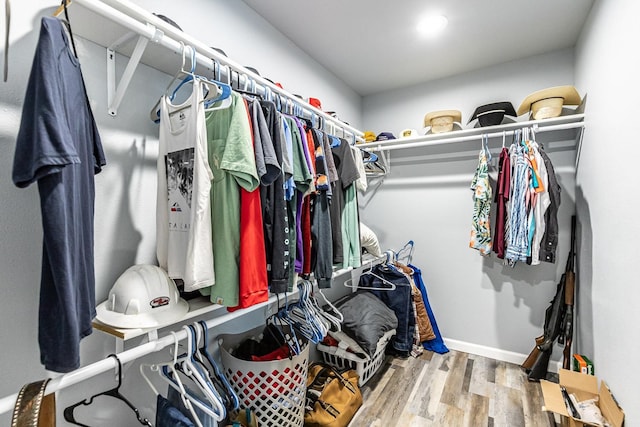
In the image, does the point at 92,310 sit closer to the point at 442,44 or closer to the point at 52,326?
the point at 52,326

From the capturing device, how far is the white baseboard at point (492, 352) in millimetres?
2303

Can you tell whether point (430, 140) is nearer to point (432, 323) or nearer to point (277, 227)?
point (432, 323)

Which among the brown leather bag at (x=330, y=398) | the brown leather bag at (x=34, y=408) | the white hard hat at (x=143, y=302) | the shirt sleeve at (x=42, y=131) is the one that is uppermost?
the shirt sleeve at (x=42, y=131)

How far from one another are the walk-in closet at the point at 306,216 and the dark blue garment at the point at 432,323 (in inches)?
1.2

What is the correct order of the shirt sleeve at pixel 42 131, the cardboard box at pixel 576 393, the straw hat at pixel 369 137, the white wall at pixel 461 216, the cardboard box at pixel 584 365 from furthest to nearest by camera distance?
1. the straw hat at pixel 369 137
2. the white wall at pixel 461 216
3. the cardboard box at pixel 584 365
4. the cardboard box at pixel 576 393
5. the shirt sleeve at pixel 42 131

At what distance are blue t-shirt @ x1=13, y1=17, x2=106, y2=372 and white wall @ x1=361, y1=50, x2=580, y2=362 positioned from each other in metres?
2.57

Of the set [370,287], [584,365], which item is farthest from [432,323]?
[584,365]


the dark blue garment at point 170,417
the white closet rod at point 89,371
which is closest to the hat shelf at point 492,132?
the white closet rod at point 89,371

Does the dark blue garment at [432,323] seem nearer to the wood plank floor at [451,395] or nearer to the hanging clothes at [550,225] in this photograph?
the wood plank floor at [451,395]

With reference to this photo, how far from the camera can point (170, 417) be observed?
0.96 metres

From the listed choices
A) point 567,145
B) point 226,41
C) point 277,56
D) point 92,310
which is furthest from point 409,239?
point 92,310

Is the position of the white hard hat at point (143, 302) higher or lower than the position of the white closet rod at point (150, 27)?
lower

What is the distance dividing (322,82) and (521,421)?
271 cm

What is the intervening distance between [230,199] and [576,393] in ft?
6.65
